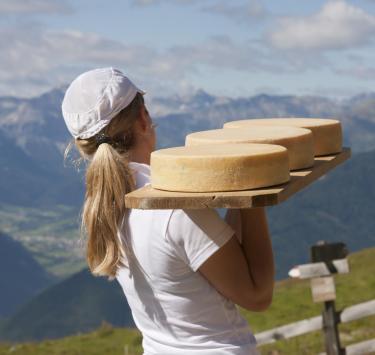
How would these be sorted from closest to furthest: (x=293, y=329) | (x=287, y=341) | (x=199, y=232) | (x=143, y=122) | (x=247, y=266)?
(x=199, y=232) < (x=247, y=266) < (x=143, y=122) < (x=293, y=329) < (x=287, y=341)

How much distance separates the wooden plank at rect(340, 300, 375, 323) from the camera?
12211 mm

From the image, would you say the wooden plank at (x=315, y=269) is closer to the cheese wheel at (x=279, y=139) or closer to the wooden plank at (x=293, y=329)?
the wooden plank at (x=293, y=329)

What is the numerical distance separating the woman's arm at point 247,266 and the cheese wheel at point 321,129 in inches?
19.7

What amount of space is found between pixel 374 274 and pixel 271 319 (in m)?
7.60

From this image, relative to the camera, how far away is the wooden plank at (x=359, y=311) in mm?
12211

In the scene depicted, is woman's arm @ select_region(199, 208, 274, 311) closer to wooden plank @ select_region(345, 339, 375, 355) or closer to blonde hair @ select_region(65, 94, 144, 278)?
blonde hair @ select_region(65, 94, 144, 278)

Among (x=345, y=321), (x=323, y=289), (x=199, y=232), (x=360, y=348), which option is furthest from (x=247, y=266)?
(x=360, y=348)

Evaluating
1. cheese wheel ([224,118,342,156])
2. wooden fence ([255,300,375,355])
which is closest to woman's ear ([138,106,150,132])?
cheese wheel ([224,118,342,156])

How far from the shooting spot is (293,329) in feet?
43.0

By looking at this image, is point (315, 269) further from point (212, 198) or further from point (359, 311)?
point (212, 198)

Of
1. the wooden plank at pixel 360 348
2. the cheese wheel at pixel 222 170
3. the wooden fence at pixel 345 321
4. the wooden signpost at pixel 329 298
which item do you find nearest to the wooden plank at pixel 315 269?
the wooden signpost at pixel 329 298

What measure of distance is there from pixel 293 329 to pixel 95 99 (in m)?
10.2

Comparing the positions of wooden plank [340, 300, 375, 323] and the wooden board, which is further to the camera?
wooden plank [340, 300, 375, 323]

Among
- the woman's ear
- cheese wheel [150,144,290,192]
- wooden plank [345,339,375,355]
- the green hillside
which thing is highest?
the woman's ear
